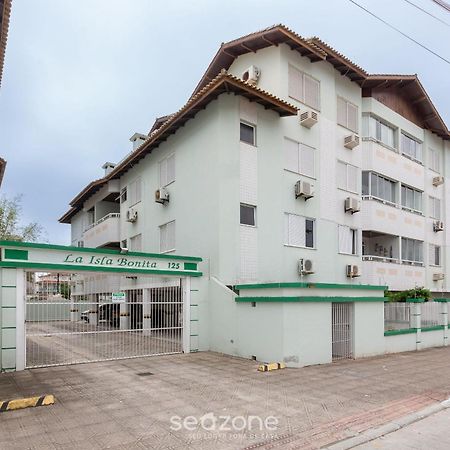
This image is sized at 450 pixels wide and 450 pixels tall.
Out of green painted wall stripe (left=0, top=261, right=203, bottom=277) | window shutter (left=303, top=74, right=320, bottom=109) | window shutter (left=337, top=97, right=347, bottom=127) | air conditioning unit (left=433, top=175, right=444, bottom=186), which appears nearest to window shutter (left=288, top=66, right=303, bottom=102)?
window shutter (left=303, top=74, right=320, bottom=109)

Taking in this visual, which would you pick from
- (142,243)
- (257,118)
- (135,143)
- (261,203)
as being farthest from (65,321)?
(135,143)

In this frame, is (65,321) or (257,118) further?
(257,118)

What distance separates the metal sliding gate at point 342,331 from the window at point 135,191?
1237 cm

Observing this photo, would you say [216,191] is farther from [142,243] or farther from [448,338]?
[448,338]

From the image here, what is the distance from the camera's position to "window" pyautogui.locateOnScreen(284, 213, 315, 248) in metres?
16.8

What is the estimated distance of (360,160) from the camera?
20.7m

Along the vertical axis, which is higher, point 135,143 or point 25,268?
point 135,143

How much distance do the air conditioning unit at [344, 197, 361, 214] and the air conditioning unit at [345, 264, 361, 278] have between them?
2569 mm

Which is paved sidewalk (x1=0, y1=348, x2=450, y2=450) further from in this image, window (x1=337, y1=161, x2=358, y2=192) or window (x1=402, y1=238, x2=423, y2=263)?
window (x1=402, y1=238, x2=423, y2=263)

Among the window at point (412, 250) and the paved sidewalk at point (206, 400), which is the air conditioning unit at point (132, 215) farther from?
the window at point (412, 250)

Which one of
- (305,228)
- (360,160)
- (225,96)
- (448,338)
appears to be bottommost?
(448,338)

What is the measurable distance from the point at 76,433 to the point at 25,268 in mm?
6503

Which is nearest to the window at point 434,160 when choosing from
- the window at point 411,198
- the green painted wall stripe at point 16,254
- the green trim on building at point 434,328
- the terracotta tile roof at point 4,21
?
the window at point 411,198

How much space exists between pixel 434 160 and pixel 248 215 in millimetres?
16496
